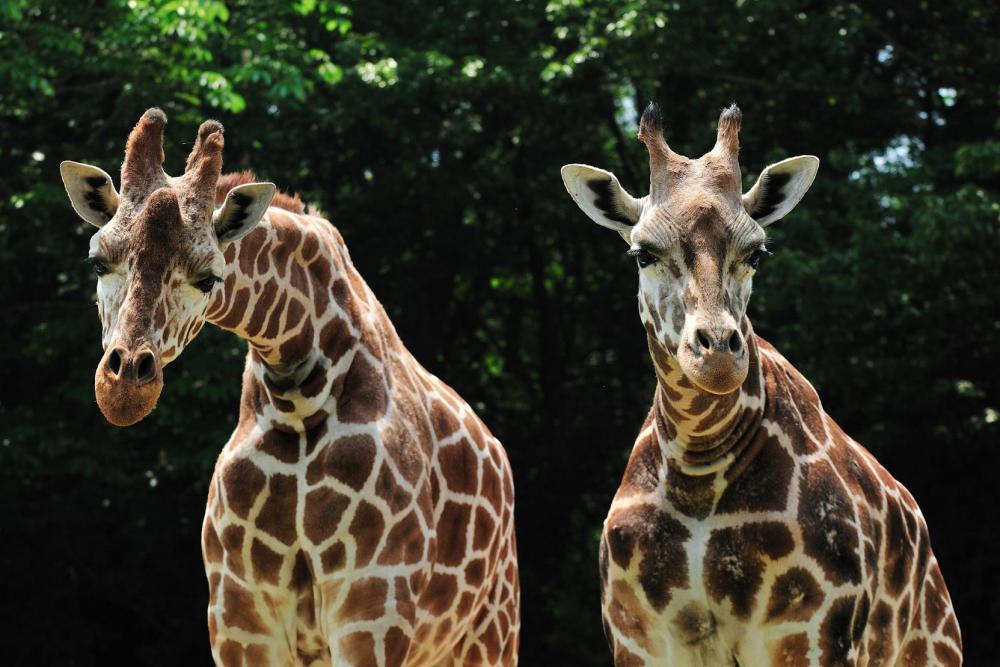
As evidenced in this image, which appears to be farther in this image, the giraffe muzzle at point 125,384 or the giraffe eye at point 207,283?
the giraffe eye at point 207,283

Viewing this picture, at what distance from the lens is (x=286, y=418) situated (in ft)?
23.7

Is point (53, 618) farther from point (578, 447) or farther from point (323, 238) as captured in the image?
point (323, 238)

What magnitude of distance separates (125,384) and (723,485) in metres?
2.52

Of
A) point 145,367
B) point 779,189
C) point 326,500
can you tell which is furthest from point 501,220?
point 145,367

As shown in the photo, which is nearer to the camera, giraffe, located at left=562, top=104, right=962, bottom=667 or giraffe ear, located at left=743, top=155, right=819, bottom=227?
giraffe, located at left=562, top=104, right=962, bottom=667

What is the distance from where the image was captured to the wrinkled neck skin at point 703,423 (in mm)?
6043

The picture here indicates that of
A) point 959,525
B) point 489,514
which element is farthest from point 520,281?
point 489,514

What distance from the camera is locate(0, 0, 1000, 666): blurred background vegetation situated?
1561cm

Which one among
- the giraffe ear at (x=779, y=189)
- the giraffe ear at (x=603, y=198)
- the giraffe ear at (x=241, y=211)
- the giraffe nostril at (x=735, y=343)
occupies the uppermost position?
the giraffe ear at (x=779, y=189)

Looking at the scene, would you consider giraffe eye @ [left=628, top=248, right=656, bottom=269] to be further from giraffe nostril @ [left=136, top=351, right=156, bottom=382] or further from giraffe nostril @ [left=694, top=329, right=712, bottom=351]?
giraffe nostril @ [left=136, top=351, right=156, bottom=382]

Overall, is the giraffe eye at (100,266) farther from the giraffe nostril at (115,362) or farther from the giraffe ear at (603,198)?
the giraffe ear at (603,198)

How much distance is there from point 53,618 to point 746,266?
47.7 feet

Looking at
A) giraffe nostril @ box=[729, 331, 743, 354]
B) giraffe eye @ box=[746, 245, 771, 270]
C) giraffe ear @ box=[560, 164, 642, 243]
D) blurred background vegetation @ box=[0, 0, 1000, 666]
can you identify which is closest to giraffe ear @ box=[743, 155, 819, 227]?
giraffe eye @ box=[746, 245, 771, 270]

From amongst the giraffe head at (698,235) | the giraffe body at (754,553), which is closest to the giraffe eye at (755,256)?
the giraffe head at (698,235)
